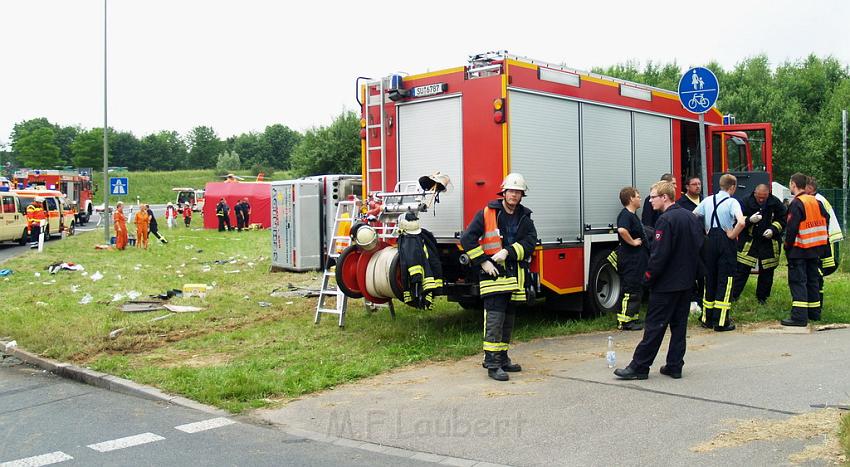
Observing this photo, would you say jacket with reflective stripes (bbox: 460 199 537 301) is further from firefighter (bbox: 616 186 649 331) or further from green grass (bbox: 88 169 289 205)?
green grass (bbox: 88 169 289 205)

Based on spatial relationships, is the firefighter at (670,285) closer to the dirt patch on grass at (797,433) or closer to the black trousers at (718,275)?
Result: the dirt patch on grass at (797,433)

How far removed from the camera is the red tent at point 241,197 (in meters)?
37.5

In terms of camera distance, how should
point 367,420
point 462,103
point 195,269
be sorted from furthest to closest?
point 195,269, point 462,103, point 367,420

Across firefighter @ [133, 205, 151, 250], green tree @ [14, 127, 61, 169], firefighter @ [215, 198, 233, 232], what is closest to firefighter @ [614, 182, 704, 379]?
firefighter @ [133, 205, 151, 250]

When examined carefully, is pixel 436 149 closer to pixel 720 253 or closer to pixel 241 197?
pixel 720 253

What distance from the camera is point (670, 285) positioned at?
7.04 metres

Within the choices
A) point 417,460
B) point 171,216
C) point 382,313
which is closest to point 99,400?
point 417,460

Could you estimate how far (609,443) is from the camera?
536 cm

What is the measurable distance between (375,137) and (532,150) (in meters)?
2.16

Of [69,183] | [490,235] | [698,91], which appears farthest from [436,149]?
[69,183]

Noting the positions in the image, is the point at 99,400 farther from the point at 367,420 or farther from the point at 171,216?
the point at 171,216

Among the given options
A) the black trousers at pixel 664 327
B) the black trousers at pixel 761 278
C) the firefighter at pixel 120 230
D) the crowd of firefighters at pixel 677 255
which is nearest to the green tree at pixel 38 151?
the firefighter at pixel 120 230

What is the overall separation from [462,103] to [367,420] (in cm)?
439

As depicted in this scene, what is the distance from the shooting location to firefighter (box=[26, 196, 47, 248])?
2964cm
